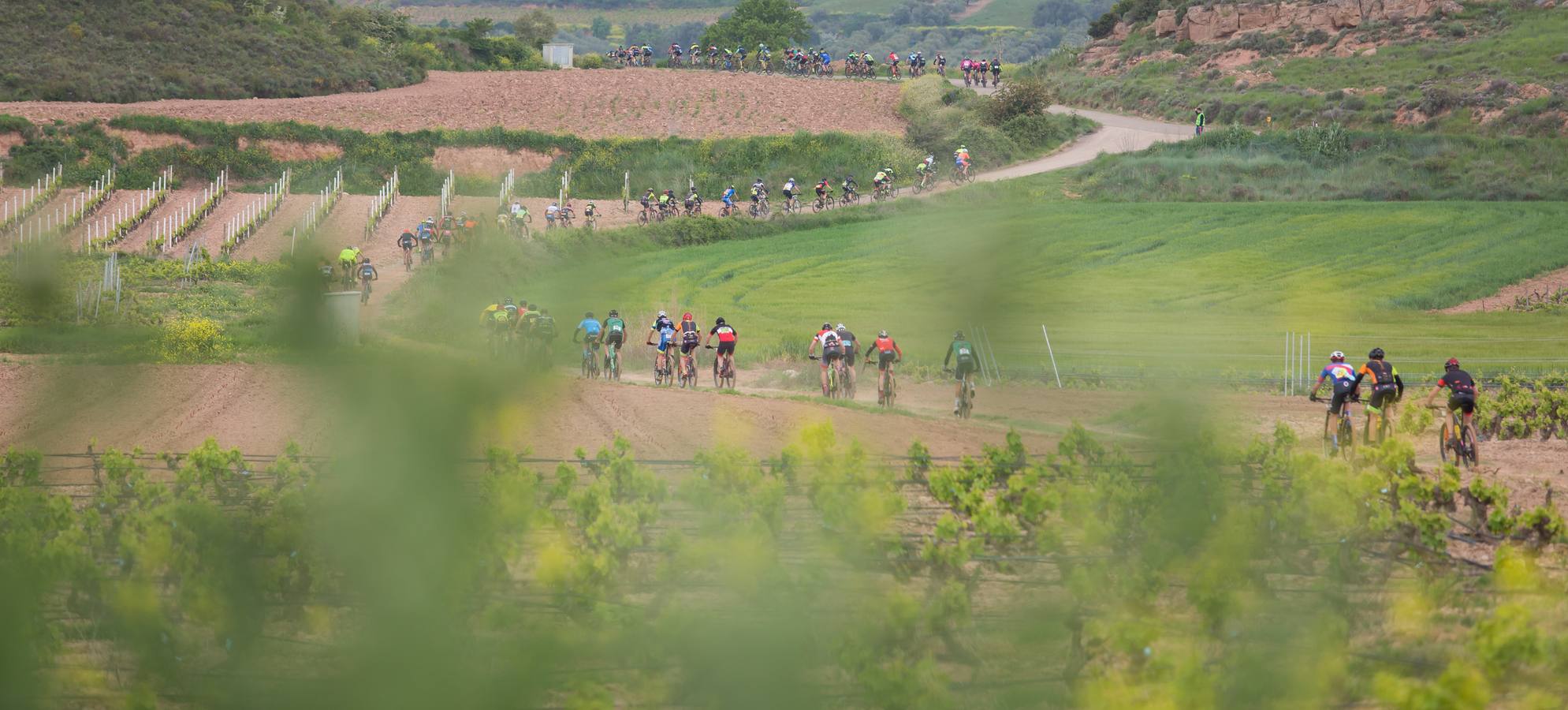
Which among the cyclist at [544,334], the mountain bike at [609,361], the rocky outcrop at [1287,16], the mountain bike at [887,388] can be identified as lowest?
the mountain bike at [887,388]

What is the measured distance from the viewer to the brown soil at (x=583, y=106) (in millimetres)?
72688

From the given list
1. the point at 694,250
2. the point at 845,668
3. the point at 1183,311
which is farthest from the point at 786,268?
the point at 845,668

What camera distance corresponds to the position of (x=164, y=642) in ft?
9.28

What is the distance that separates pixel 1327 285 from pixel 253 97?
58.7 metres

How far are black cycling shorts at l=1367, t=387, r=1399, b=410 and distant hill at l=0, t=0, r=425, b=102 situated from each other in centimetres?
6792

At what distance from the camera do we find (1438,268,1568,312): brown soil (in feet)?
143

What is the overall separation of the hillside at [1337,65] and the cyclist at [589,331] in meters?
67.5

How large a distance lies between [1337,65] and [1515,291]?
127 feet

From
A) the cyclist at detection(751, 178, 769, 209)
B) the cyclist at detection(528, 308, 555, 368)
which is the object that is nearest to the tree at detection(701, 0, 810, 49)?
the cyclist at detection(751, 178, 769, 209)

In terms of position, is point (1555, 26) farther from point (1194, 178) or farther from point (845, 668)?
point (845, 668)

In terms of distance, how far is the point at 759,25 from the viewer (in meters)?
120

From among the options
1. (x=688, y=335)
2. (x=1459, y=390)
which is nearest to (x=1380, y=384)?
(x=1459, y=390)

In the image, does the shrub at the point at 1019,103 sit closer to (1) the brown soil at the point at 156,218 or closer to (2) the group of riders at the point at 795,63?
(2) the group of riders at the point at 795,63

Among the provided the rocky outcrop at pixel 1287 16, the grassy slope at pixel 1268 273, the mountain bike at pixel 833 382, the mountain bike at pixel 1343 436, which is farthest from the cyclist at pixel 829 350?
the rocky outcrop at pixel 1287 16
